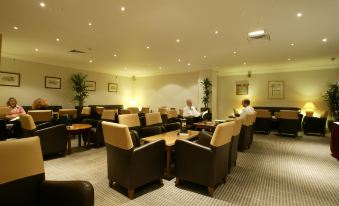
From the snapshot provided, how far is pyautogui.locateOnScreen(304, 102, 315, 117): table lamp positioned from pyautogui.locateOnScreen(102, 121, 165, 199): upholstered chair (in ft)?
25.6

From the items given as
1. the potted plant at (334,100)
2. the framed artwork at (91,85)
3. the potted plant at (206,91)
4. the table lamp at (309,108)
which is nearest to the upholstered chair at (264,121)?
the table lamp at (309,108)

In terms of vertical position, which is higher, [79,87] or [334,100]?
[79,87]

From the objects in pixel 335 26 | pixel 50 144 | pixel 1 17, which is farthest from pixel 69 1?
pixel 335 26

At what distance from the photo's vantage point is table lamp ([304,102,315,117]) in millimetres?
8117

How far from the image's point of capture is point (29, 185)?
1584 millimetres

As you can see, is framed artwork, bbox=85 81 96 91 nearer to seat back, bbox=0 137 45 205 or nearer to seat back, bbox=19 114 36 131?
seat back, bbox=19 114 36 131

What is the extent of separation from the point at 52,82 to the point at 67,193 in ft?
29.9

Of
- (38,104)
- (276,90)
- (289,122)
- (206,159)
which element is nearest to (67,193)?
(206,159)

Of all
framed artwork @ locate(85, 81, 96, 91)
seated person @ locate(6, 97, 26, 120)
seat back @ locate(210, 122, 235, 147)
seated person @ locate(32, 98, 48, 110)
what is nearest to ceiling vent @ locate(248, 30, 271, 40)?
seat back @ locate(210, 122, 235, 147)

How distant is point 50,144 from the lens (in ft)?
13.9

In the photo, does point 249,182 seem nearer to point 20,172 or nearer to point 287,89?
point 20,172

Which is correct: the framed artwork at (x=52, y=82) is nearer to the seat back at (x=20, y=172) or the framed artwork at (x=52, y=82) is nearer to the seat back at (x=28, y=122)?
the seat back at (x=28, y=122)

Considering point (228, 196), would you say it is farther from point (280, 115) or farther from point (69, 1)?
point (280, 115)

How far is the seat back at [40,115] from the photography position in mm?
4887
